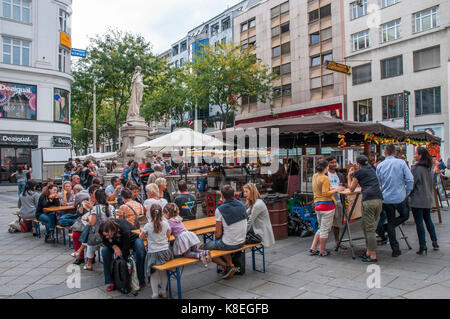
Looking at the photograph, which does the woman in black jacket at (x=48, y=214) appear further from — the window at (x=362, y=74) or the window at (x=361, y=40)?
the window at (x=361, y=40)

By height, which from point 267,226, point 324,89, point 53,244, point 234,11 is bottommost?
point 53,244

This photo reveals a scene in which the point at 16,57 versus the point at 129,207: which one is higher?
the point at 16,57

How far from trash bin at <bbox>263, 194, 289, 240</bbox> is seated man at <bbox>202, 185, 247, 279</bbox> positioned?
2.43m

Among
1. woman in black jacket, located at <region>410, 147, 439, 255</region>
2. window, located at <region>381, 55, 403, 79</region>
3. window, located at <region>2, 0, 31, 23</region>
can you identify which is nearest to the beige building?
window, located at <region>381, 55, 403, 79</region>

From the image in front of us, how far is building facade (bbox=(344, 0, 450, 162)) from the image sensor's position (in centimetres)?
2297

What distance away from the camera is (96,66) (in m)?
24.5

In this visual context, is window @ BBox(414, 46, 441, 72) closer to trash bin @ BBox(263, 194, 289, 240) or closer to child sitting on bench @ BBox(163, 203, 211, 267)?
trash bin @ BBox(263, 194, 289, 240)

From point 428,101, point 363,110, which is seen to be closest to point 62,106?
point 363,110

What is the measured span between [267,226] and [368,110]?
Answer: 25401 millimetres

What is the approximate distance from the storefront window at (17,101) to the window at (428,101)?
28.7 m

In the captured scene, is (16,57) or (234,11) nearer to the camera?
(16,57)

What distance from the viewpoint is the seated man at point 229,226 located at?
4809 mm

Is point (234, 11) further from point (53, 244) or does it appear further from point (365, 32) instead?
point (53, 244)
